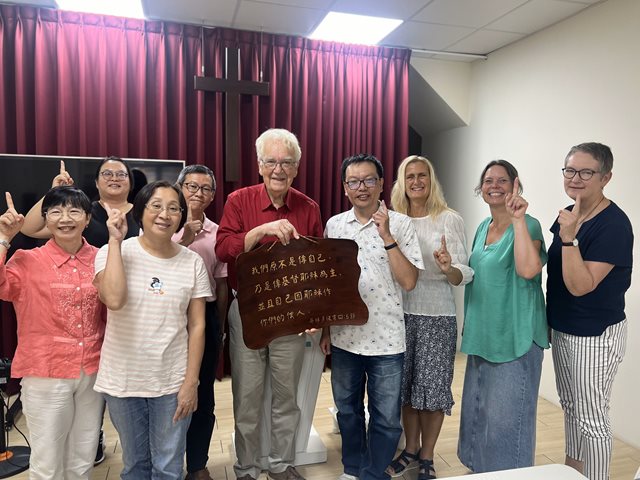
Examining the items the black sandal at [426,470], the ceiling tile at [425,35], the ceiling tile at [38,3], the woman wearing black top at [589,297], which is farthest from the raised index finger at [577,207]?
the ceiling tile at [38,3]

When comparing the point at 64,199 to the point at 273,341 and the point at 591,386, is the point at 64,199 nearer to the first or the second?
the point at 273,341

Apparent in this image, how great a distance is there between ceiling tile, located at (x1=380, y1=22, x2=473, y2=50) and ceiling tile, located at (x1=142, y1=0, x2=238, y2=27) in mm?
1253

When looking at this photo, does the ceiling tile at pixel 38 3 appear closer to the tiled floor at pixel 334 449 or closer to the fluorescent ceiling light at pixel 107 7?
the fluorescent ceiling light at pixel 107 7

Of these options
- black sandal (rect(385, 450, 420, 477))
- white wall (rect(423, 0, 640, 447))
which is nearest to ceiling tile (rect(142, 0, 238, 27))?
white wall (rect(423, 0, 640, 447))

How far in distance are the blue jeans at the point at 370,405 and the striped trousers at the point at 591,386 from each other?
0.70 metres

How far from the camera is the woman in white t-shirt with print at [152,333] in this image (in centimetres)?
158

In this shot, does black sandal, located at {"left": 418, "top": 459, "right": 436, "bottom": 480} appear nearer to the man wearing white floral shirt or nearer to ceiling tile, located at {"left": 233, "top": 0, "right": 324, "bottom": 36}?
the man wearing white floral shirt

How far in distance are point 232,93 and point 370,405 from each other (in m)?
2.43

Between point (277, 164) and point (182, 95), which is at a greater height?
point (182, 95)

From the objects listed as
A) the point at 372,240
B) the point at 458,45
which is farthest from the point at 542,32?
the point at 372,240

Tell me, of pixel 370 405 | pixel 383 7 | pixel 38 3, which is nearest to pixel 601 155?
pixel 370 405

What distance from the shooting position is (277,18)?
328 centimetres

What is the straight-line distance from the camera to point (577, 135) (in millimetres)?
3107

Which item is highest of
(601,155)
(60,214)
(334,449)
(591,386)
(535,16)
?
(535,16)
